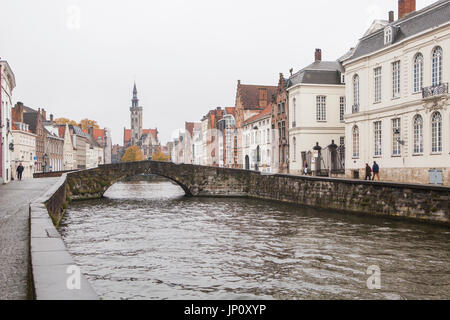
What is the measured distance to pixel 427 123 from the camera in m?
20.1

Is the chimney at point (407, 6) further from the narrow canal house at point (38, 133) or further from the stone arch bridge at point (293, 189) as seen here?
the narrow canal house at point (38, 133)

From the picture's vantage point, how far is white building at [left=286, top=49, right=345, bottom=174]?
1299 inches

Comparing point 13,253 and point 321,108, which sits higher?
point 321,108

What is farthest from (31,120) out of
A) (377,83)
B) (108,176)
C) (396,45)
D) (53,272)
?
(53,272)

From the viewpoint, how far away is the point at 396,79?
22750 mm

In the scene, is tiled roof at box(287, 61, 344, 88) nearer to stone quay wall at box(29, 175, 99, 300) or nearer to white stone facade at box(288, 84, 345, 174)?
white stone facade at box(288, 84, 345, 174)

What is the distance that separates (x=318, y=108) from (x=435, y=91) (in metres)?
14.0

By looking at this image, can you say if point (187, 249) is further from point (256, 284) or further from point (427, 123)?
point (427, 123)

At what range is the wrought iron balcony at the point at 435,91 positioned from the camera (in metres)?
19.0

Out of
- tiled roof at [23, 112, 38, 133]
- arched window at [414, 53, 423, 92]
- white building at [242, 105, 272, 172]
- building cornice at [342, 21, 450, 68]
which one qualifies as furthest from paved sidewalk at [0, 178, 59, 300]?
tiled roof at [23, 112, 38, 133]

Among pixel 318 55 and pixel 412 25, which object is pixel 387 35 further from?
pixel 318 55

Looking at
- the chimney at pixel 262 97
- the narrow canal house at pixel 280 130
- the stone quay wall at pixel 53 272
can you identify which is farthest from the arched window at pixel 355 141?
the chimney at pixel 262 97

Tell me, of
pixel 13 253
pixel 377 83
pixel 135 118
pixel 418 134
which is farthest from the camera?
pixel 135 118
